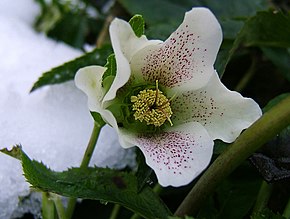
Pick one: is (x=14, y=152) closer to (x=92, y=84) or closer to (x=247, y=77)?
(x=92, y=84)

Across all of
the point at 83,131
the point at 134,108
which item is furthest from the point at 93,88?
the point at 83,131

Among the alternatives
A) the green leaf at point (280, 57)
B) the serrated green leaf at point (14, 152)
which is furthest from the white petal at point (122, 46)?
the green leaf at point (280, 57)

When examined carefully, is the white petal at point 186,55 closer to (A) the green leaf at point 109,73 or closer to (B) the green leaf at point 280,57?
(A) the green leaf at point 109,73

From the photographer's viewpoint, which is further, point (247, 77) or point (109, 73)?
point (247, 77)

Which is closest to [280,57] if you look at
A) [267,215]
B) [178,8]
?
[178,8]

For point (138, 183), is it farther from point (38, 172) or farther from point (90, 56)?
point (90, 56)

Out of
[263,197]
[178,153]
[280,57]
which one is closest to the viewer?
[178,153]

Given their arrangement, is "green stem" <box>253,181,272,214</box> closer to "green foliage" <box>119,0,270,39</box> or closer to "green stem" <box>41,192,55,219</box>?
"green stem" <box>41,192,55,219</box>
